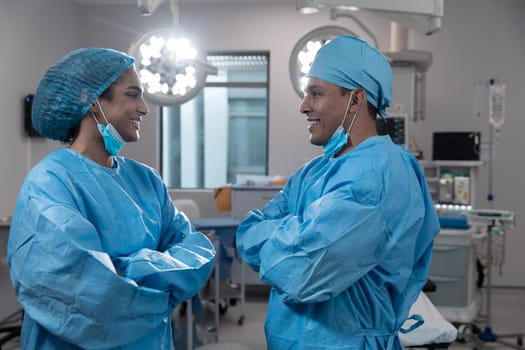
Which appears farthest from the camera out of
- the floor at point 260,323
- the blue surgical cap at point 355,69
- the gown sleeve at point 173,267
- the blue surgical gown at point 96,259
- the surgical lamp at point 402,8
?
the floor at point 260,323

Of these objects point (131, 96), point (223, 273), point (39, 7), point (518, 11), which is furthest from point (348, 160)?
point (518, 11)

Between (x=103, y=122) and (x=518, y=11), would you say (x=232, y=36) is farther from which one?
(x=103, y=122)

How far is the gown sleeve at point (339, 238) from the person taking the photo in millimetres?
1026

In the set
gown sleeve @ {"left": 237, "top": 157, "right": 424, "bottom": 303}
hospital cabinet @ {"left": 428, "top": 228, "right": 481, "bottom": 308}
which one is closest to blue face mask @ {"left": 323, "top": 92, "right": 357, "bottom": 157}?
gown sleeve @ {"left": 237, "top": 157, "right": 424, "bottom": 303}

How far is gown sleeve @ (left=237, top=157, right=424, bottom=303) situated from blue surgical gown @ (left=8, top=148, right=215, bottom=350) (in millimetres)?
219

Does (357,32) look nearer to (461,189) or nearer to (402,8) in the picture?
(461,189)

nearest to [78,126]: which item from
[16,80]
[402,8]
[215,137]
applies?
[402,8]

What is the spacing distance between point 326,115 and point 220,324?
2906 millimetres

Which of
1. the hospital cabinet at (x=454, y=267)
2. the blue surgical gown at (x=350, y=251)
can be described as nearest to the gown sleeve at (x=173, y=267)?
the blue surgical gown at (x=350, y=251)

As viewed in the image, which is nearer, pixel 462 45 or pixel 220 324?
pixel 220 324

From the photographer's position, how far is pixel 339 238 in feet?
3.35

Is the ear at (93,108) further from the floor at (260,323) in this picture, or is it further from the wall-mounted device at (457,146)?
the wall-mounted device at (457,146)

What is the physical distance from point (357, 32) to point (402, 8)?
11.5ft

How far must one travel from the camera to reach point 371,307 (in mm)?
1148
